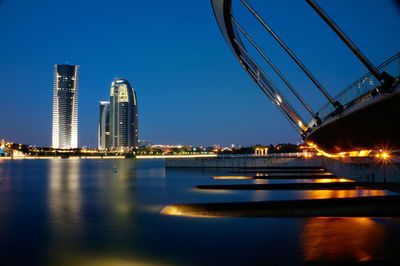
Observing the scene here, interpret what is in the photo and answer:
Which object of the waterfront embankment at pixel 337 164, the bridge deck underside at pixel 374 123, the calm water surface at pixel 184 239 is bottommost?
the calm water surface at pixel 184 239

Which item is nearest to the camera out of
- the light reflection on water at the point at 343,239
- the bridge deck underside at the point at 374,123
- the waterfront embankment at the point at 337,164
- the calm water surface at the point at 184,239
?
the calm water surface at the point at 184,239

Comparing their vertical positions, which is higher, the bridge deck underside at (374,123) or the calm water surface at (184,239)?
the bridge deck underside at (374,123)

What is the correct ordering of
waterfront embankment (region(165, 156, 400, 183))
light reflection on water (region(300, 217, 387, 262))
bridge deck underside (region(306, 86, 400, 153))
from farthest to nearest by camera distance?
waterfront embankment (region(165, 156, 400, 183)), bridge deck underside (region(306, 86, 400, 153)), light reflection on water (region(300, 217, 387, 262))

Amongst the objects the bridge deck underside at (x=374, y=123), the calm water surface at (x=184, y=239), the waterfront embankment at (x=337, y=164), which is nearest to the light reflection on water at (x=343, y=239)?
the calm water surface at (x=184, y=239)

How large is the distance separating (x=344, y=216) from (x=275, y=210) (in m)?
3.56

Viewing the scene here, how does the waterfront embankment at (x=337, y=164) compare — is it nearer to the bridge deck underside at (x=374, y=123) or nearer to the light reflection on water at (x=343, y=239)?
the bridge deck underside at (x=374, y=123)

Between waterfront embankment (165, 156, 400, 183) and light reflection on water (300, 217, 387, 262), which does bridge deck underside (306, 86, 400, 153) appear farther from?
waterfront embankment (165, 156, 400, 183)

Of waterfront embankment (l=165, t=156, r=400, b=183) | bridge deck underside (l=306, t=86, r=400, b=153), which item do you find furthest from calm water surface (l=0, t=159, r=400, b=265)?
waterfront embankment (l=165, t=156, r=400, b=183)

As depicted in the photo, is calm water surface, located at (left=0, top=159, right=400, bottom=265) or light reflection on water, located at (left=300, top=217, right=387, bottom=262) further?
light reflection on water, located at (left=300, top=217, right=387, bottom=262)

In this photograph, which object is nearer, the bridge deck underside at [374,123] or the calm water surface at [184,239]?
the calm water surface at [184,239]

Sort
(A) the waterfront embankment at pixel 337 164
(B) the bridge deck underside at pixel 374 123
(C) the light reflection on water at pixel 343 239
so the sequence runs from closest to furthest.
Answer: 1. (C) the light reflection on water at pixel 343 239
2. (B) the bridge deck underside at pixel 374 123
3. (A) the waterfront embankment at pixel 337 164

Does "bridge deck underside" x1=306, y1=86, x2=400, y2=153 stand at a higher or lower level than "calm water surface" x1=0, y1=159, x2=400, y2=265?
higher

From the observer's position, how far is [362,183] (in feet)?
101

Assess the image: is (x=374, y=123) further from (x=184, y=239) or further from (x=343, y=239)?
(x=184, y=239)
